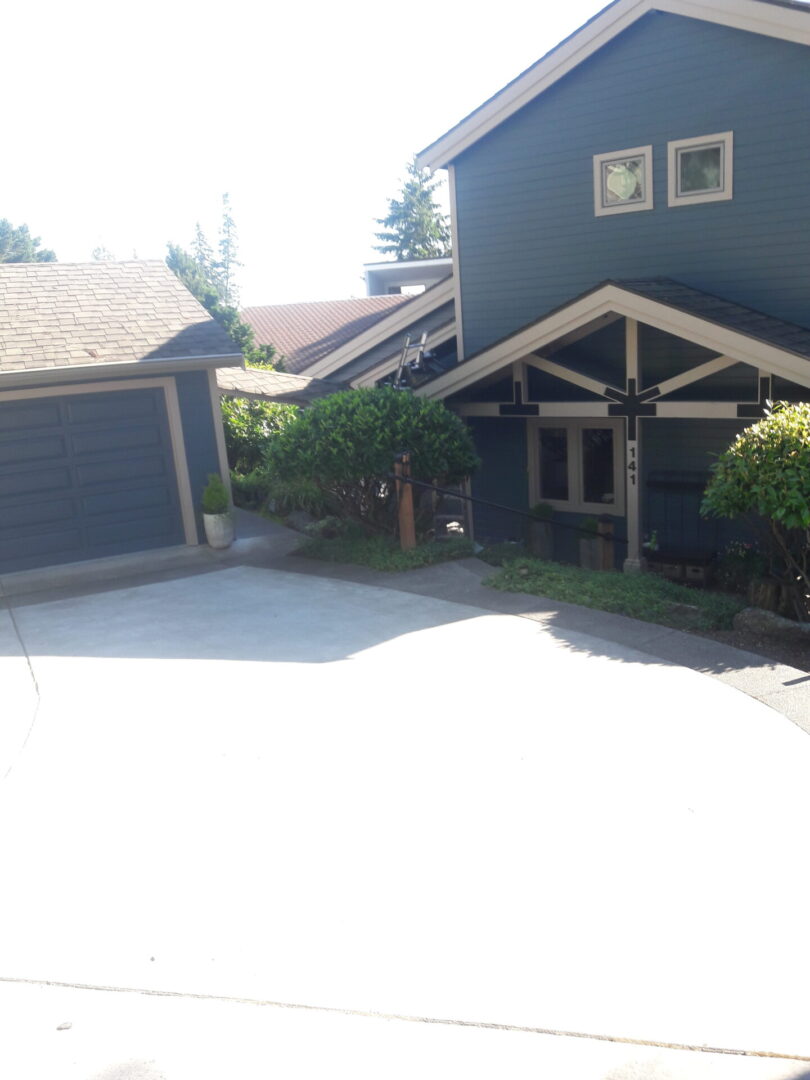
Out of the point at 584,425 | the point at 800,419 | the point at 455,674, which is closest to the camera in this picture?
the point at 455,674

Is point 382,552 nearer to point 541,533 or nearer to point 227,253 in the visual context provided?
point 541,533

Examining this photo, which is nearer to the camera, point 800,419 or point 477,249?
point 800,419

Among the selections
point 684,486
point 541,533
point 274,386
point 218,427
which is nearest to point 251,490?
point 274,386

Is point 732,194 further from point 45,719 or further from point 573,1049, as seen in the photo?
point 573,1049

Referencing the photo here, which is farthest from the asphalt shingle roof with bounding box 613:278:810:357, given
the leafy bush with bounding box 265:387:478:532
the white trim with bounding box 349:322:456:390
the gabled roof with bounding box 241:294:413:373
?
the gabled roof with bounding box 241:294:413:373

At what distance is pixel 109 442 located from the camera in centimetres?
1309

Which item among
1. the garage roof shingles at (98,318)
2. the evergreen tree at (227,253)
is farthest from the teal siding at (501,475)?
the evergreen tree at (227,253)

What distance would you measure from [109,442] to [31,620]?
3269mm

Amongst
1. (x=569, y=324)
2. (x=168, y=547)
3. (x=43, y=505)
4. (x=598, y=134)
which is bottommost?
(x=168, y=547)

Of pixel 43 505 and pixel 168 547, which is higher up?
pixel 43 505

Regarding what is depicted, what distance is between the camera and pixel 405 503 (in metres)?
12.1

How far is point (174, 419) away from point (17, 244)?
6537 cm

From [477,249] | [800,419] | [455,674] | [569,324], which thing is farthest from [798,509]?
[477,249]

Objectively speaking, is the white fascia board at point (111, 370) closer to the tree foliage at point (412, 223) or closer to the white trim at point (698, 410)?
the white trim at point (698, 410)
